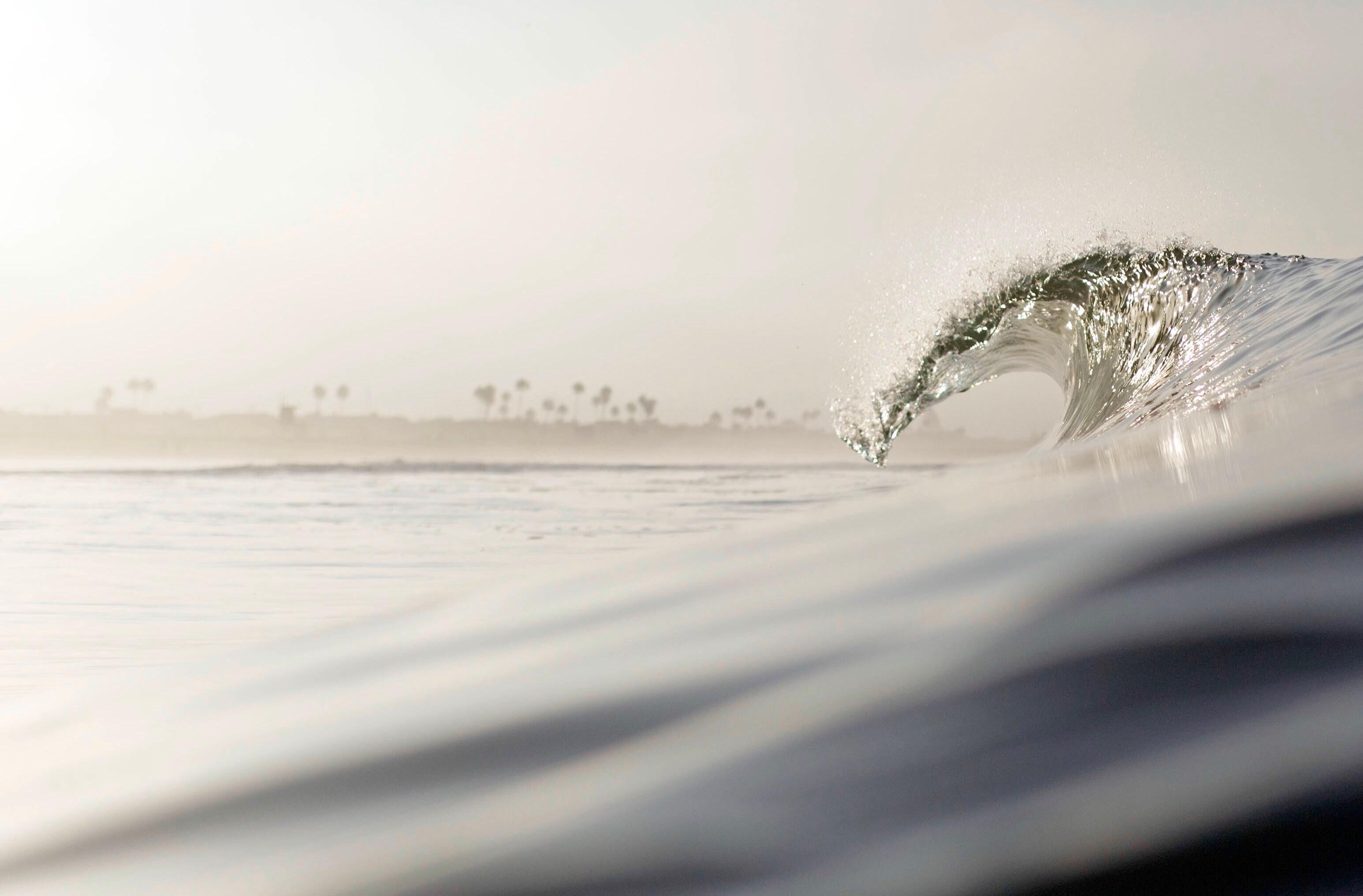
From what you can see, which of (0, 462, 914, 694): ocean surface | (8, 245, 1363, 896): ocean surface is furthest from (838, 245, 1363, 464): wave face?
(0, 462, 914, 694): ocean surface

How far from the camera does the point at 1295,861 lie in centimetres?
19

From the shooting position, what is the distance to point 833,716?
0.90ft

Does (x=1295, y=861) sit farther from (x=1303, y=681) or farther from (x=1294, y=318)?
(x=1294, y=318)

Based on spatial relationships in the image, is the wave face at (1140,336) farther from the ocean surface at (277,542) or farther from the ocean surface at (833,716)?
the ocean surface at (277,542)

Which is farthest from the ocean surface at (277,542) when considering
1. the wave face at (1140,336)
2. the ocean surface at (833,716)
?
the wave face at (1140,336)

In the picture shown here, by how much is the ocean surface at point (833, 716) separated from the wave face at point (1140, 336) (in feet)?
1.36

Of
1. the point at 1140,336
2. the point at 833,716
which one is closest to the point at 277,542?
the point at 1140,336

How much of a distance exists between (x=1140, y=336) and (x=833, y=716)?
3.11m

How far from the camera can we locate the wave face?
166 centimetres

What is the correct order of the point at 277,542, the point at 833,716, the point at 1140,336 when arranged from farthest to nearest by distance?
the point at 277,542 < the point at 1140,336 < the point at 833,716

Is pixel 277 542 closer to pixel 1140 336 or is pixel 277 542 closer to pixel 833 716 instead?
pixel 1140 336

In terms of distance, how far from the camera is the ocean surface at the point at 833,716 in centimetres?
21

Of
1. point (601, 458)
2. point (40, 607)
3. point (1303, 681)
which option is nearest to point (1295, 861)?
point (1303, 681)

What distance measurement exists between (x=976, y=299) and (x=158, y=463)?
1942cm
